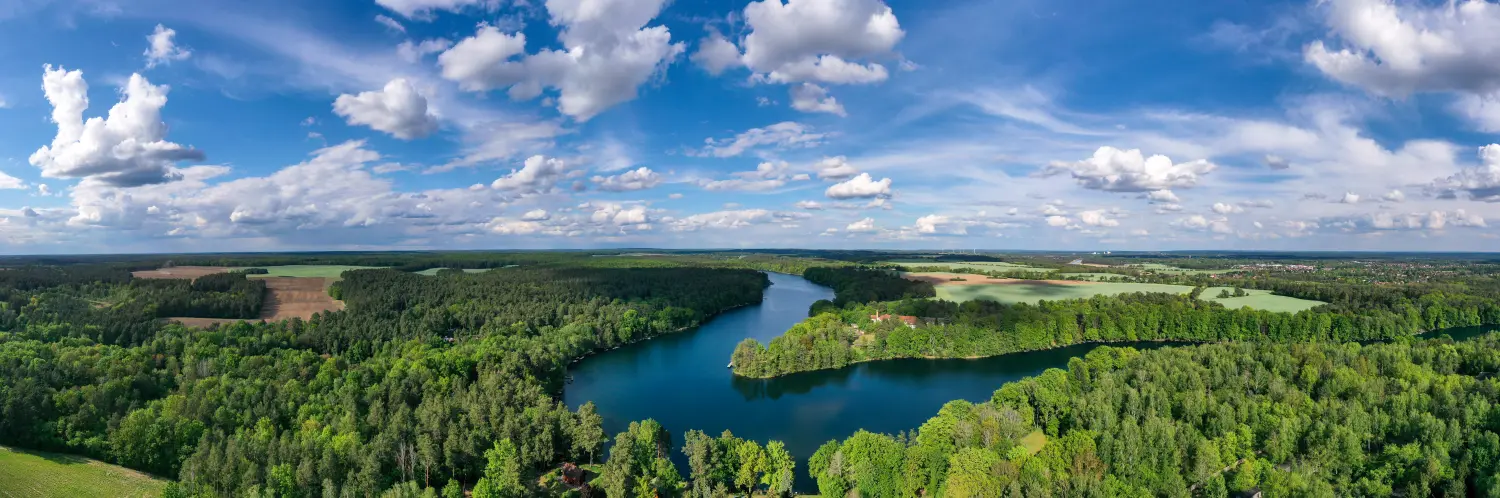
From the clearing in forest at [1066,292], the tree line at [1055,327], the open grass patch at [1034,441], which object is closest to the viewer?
the open grass patch at [1034,441]

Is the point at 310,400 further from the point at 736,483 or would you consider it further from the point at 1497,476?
the point at 1497,476

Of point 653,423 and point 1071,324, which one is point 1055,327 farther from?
point 653,423

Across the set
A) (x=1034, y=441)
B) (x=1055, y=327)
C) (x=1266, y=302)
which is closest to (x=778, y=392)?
(x=1034, y=441)

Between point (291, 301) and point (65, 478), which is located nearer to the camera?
point (65, 478)

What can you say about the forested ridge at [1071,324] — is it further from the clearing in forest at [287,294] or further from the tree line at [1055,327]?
the clearing in forest at [287,294]

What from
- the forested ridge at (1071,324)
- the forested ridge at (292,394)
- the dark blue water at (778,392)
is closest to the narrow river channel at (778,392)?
the dark blue water at (778,392)

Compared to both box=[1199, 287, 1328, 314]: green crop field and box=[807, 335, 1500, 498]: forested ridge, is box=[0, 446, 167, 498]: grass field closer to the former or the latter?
box=[807, 335, 1500, 498]: forested ridge
